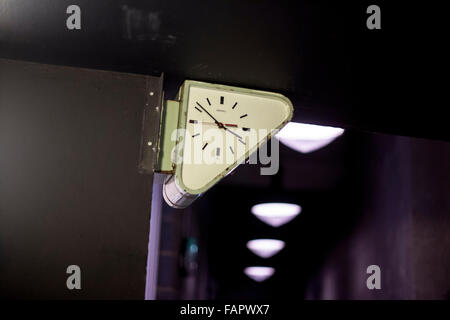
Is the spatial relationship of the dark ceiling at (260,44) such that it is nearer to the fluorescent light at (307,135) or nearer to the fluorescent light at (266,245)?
the fluorescent light at (307,135)

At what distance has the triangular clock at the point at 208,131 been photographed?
243 cm

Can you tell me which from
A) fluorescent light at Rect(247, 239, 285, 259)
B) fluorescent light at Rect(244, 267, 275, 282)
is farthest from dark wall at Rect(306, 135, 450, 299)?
fluorescent light at Rect(244, 267, 275, 282)

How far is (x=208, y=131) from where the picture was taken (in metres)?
2.54

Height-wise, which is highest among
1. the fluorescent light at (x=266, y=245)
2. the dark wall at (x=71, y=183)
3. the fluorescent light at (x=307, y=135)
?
the fluorescent light at (x=307, y=135)

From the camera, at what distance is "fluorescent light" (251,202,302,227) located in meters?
6.25

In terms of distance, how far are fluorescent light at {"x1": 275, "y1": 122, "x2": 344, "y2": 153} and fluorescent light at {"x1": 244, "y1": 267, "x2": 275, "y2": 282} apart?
993 centimetres

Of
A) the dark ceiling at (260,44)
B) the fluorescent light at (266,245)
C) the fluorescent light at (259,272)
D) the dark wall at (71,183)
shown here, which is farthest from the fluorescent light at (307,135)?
the fluorescent light at (259,272)

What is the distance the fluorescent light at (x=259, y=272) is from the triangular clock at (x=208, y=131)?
1182cm

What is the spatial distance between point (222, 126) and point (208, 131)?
8 cm

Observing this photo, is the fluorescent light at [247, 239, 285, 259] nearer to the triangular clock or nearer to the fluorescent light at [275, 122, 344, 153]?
the fluorescent light at [275, 122, 344, 153]
